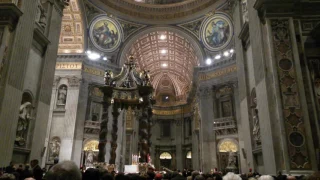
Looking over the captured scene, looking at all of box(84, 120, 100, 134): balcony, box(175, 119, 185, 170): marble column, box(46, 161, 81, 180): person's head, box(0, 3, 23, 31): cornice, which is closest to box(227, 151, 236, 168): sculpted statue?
box(84, 120, 100, 134): balcony

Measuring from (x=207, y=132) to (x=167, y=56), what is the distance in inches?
440

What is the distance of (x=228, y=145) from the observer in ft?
58.2

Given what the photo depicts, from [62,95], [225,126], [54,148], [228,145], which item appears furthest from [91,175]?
[228,145]

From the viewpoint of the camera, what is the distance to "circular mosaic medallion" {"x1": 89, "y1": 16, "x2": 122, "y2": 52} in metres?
19.1

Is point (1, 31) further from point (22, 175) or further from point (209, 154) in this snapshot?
point (209, 154)

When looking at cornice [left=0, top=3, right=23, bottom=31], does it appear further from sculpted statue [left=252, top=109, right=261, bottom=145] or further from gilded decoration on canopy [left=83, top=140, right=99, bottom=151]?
gilded decoration on canopy [left=83, top=140, right=99, bottom=151]

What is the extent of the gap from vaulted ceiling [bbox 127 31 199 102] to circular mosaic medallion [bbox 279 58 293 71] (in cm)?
1528

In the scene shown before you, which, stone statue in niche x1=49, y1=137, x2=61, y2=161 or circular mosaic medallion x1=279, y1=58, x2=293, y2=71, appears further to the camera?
stone statue in niche x1=49, y1=137, x2=61, y2=161

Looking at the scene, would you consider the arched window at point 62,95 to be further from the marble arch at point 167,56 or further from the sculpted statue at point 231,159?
the sculpted statue at point 231,159

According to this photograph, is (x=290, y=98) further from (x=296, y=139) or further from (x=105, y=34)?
(x=105, y=34)

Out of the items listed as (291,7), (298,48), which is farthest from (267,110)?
(291,7)

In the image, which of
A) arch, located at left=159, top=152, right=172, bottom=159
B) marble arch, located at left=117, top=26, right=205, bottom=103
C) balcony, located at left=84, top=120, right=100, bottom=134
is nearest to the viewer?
balcony, located at left=84, top=120, right=100, bottom=134

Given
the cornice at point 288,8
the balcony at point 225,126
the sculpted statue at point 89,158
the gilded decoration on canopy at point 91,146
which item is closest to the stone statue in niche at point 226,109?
the balcony at point 225,126

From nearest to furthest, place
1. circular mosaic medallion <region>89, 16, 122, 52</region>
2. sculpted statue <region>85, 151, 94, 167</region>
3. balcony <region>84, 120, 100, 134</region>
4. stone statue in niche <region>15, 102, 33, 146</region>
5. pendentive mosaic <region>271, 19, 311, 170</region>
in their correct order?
pendentive mosaic <region>271, 19, 311, 170</region> < stone statue in niche <region>15, 102, 33, 146</region> < sculpted statue <region>85, 151, 94, 167</region> < balcony <region>84, 120, 100, 134</region> < circular mosaic medallion <region>89, 16, 122, 52</region>
